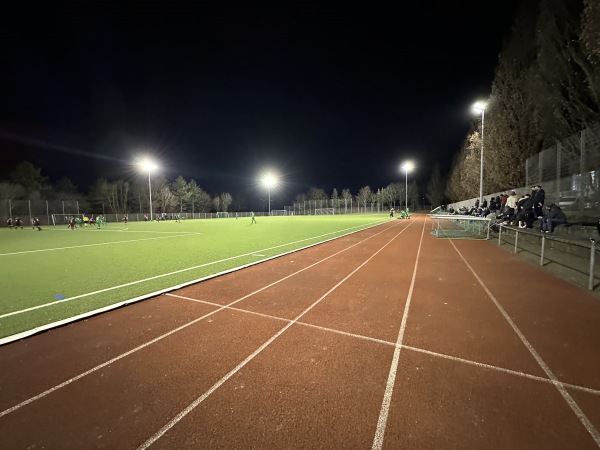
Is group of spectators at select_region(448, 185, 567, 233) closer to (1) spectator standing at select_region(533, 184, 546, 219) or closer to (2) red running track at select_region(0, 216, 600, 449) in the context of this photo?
(1) spectator standing at select_region(533, 184, 546, 219)

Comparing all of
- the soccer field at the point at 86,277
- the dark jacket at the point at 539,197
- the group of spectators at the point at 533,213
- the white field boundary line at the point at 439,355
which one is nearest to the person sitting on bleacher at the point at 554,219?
the group of spectators at the point at 533,213

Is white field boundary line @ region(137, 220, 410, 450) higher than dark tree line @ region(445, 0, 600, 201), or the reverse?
dark tree line @ region(445, 0, 600, 201)

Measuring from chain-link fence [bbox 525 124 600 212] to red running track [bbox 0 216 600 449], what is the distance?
760 centimetres

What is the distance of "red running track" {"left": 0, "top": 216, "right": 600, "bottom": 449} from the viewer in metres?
2.50

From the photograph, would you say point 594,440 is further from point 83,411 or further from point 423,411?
point 83,411

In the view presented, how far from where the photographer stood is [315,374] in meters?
3.39

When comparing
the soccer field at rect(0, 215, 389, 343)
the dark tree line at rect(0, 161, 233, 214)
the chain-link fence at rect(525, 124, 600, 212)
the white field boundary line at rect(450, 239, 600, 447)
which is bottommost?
the white field boundary line at rect(450, 239, 600, 447)

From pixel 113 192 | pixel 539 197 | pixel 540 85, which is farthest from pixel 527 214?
pixel 113 192

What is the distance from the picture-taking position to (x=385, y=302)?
19.2ft

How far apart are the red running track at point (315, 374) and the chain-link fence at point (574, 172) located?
760 centimetres

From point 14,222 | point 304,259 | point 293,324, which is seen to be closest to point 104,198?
point 14,222

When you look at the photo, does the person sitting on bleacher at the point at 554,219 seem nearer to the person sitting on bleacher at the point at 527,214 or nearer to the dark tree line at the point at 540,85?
the person sitting on bleacher at the point at 527,214

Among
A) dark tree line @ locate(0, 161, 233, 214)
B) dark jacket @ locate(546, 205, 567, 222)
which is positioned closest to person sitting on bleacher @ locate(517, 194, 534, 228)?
dark jacket @ locate(546, 205, 567, 222)

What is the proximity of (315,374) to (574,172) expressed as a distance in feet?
51.6
